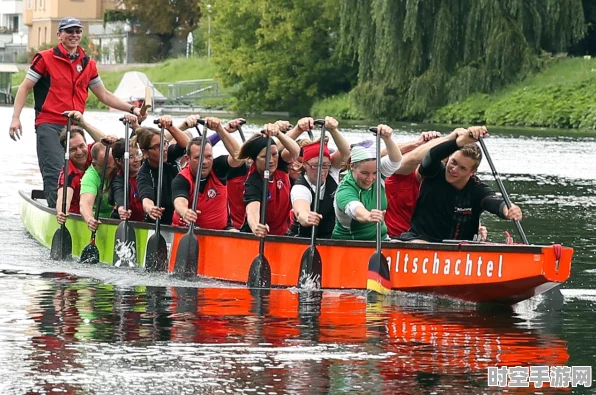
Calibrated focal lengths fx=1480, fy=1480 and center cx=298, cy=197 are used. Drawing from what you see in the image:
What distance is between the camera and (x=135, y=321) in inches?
424

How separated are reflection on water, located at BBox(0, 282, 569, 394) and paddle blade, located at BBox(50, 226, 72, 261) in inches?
86.6

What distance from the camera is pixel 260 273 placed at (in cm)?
1258

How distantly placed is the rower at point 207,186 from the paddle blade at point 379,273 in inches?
78.3

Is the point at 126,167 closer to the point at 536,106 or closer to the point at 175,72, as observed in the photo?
the point at 536,106

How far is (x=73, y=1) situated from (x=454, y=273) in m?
97.5

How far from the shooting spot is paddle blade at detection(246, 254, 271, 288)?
494 inches

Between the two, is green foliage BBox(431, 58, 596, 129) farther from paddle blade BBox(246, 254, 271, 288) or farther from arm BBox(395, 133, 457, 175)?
arm BBox(395, 133, 457, 175)

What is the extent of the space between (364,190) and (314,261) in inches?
30.4

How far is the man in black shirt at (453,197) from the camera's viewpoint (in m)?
11.3

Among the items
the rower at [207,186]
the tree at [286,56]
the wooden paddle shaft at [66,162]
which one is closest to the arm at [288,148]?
the rower at [207,186]

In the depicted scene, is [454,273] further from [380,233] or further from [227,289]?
[227,289]

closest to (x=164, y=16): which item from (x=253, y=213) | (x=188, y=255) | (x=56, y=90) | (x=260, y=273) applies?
(x=56, y=90)

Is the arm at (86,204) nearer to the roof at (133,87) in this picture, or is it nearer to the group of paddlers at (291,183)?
the group of paddlers at (291,183)

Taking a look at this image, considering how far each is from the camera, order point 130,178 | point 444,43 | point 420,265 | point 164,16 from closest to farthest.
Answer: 1. point 420,265
2. point 130,178
3. point 444,43
4. point 164,16
